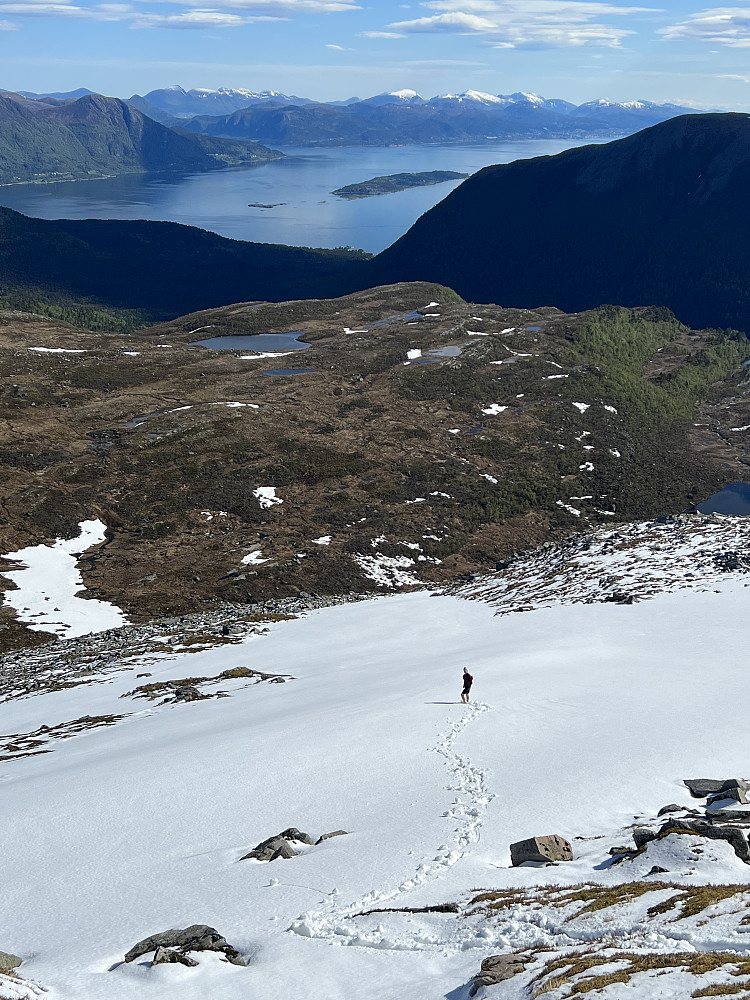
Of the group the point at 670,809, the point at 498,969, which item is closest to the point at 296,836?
the point at 498,969

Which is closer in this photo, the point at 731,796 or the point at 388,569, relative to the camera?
the point at 731,796

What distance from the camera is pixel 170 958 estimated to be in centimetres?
1650

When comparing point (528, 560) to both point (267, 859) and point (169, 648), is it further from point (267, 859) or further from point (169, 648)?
point (267, 859)

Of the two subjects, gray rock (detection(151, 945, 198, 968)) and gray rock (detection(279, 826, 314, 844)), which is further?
gray rock (detection(279, 826, 314, 844))

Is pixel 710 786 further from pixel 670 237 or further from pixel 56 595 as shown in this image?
pixel 670 237

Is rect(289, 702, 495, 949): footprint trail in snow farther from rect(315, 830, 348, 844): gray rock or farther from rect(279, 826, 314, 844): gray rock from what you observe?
rect(279, 826, 314, 844): gray rock

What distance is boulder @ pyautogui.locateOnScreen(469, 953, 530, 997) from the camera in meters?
13.9

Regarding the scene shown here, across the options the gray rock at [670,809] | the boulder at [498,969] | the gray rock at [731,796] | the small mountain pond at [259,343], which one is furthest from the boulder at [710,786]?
the small mountain pond at [259,343]

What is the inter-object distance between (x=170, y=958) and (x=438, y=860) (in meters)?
6.77

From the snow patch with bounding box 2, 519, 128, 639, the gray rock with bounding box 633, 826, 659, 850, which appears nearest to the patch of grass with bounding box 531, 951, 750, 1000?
the gray rock with bounding box 633, 826, 659, 850

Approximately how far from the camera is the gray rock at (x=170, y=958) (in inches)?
644

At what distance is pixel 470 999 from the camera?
45.6ft

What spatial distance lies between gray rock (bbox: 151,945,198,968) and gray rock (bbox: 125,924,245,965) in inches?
11.5

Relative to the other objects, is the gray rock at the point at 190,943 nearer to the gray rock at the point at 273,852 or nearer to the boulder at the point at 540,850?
the gray rock at the point at 273,852
